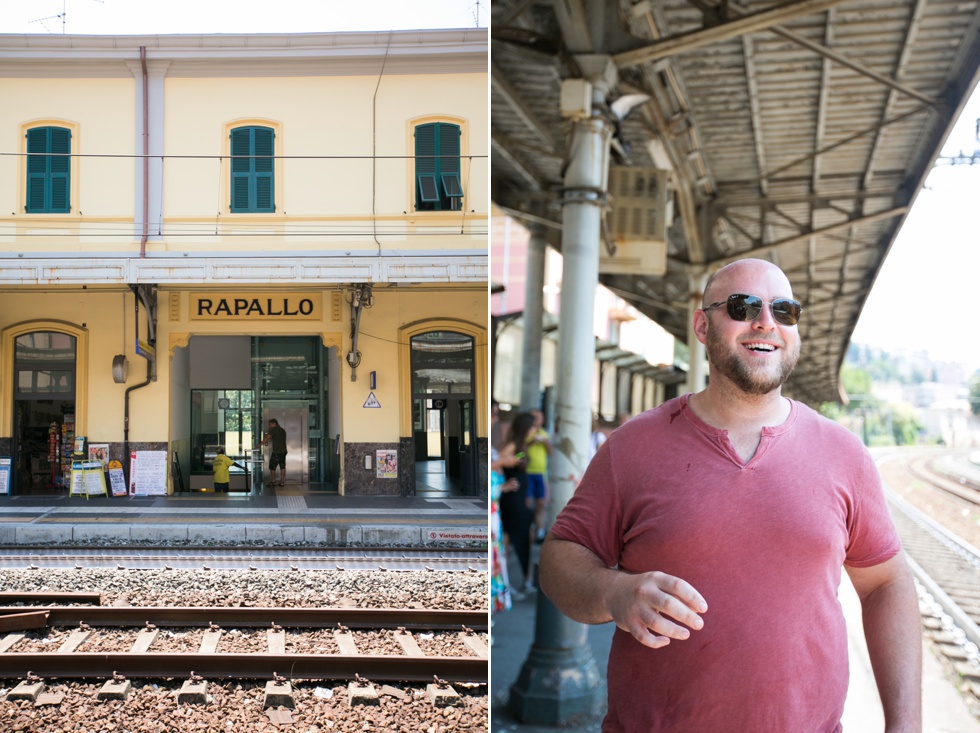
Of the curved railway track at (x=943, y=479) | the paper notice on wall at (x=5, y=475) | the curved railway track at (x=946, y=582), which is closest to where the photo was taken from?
the paper notice on wall at (x=5, y=475)

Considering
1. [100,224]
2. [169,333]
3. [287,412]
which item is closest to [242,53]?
[100,224]

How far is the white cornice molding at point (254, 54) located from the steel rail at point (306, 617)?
1.77m

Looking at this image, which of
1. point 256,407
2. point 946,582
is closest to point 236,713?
point 256,407

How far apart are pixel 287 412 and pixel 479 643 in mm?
1015

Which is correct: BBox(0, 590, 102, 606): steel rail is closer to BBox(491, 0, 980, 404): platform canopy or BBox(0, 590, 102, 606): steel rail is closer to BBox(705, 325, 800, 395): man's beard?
BBox(705, 325, 800, 395): man's beard

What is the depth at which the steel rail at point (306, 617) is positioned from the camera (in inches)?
126

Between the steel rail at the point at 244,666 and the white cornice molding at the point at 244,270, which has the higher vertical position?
the white cornice molding at the point at 244,270

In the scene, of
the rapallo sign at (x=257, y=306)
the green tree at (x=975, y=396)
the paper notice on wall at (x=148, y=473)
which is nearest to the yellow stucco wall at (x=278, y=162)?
the rapallo sign at (x=257, y=306)

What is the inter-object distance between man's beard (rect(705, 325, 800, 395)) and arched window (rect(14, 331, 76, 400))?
6.78 feet

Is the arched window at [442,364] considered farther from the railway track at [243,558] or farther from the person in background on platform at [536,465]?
the person in background on platform at [536,465]

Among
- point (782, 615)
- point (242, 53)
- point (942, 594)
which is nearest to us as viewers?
point (782, 615)

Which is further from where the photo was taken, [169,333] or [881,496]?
[169,333]

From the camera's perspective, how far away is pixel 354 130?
3.09m

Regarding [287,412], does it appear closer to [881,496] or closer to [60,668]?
[60,668]
